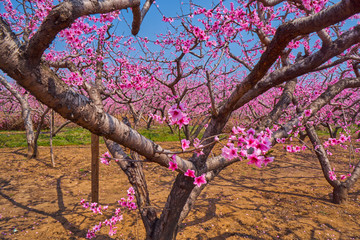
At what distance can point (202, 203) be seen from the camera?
15.7 ft

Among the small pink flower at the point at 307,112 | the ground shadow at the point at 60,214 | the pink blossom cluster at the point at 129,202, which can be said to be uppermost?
the small pink flower at the point at 307,112

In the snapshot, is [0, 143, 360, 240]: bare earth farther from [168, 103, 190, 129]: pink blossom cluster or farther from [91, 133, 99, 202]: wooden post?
[168, 103, 190, 129]: pink blossom cluster

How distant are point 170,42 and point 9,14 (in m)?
6.25

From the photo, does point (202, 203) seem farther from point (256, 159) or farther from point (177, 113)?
point (177, 113)

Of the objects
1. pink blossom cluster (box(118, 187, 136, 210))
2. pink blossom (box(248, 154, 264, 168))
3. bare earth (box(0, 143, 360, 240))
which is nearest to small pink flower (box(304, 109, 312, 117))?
pink blossom (box(248, 154, 264, 168))

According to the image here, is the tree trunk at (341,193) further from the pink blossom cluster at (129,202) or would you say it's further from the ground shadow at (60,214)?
the ground shadow at (60,214)

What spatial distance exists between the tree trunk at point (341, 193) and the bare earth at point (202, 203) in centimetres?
24

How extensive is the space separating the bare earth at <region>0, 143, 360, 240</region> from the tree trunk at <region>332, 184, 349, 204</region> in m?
0.24

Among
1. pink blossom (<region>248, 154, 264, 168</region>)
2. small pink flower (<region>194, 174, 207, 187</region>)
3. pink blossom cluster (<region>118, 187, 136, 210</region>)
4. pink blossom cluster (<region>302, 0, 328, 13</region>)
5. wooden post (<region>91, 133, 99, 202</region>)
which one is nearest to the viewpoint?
pink blossom (<region>248, 154, 264, 168</region>)

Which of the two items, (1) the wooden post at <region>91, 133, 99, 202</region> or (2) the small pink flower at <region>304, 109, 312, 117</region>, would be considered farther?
(1) the wooden post at <region>91, 133, 99, 202</region>

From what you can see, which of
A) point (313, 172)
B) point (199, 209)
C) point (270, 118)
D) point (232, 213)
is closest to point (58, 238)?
point (199, 209)

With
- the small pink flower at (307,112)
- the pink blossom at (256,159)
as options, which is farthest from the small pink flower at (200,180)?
the small pink flower at (307,112)

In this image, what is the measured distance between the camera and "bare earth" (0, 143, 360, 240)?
12.0 feet

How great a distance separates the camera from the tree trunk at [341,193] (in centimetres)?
479
